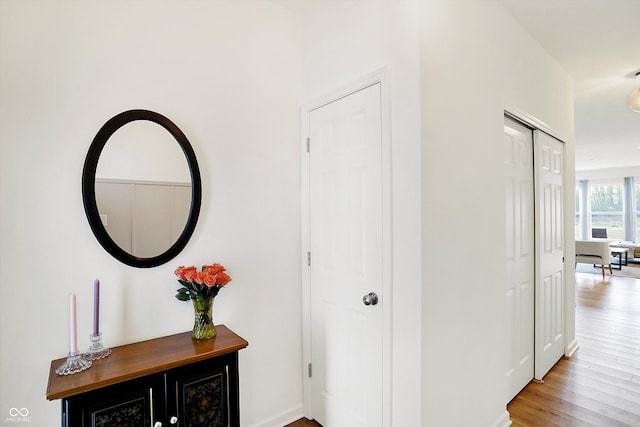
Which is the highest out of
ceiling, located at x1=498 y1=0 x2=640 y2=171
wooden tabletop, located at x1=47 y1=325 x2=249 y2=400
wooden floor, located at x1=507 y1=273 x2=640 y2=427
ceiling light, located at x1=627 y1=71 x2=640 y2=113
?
ceiling, located at x1=498 y1=0 x2=640 y2=171

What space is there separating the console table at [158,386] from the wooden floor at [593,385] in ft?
A: 2.68

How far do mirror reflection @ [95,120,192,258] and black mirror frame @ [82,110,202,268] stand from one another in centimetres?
2

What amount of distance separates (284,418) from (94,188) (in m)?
1.73

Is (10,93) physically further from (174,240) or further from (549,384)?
(549,384)

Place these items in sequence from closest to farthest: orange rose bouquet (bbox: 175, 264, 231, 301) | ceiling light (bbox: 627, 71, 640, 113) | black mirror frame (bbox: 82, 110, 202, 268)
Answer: black mirror frame (bbox: 82, 110, 202, 268) → orange rose bouquet (bbox: 175, 264, 231, 301) → ceiling light (bbox: 627, 71, 640, 113)

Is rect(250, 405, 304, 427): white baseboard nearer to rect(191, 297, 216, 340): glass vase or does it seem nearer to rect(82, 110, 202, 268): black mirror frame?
rect(191, 297, 216, 340): glass vase

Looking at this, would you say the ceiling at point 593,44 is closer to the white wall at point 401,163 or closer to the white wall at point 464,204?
the white wall at point 464,204

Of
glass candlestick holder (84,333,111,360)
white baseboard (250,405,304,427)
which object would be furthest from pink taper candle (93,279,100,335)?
white baseboard (250,405,304,427)

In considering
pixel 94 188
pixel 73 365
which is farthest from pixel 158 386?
pixel 94 188

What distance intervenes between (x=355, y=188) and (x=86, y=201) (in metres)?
1.29

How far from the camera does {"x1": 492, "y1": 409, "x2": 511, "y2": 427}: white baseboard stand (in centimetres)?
194

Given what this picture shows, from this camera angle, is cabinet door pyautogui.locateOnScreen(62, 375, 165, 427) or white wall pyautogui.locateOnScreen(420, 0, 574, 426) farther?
white wall pyautogui.locateOnScreen(420, 0, 574, 426)

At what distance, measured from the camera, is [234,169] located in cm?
190

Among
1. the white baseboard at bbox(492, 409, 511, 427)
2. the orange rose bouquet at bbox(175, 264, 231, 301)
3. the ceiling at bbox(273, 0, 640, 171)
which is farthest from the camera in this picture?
the ceiling at bbox(273, 0, 640, 171)
